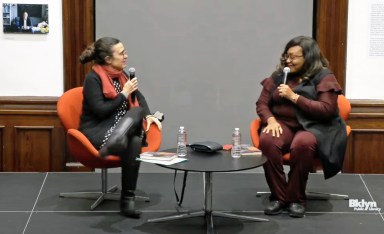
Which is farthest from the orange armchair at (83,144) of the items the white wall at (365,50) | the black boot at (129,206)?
the white wall at (365,50)

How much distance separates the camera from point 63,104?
17.6 feet

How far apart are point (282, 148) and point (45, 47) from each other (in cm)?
221

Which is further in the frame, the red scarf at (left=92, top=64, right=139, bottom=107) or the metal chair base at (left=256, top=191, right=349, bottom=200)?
the metal chair base at (left=256, top=191, right=349, bottom=200)

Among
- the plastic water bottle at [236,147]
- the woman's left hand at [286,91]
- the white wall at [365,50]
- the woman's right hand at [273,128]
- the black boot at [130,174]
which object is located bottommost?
the black boot at [130,174]

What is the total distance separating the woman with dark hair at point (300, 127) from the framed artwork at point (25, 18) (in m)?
2.01

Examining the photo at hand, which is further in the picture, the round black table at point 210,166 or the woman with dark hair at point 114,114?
the woman with dark hair at point 114,114

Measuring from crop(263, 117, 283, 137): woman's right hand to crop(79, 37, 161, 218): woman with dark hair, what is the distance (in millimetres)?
897

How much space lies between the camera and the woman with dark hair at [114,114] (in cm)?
504

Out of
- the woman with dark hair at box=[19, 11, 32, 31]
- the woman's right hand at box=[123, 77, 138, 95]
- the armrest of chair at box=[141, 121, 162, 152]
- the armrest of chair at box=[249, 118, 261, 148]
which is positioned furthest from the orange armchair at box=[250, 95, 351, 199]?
the woman with dark hair at box=[19, 11, 32, 31]

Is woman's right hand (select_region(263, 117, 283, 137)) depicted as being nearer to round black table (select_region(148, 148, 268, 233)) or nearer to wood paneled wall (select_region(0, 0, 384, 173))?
round black table (select_region(148, 148, 268, 233))

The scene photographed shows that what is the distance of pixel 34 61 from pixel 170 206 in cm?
178

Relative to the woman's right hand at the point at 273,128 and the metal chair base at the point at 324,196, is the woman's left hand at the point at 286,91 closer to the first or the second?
the woman's right hand at the point at 273,128

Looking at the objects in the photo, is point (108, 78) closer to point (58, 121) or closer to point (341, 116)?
point (58, 121)

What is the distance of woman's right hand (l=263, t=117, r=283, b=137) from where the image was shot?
5.22 meters
